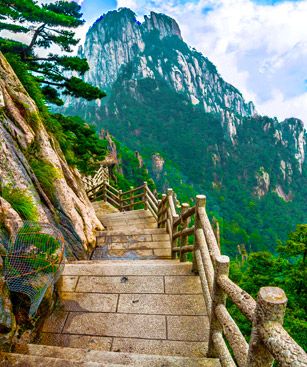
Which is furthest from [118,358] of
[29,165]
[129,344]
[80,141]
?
[80,141]

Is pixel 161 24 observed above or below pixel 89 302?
above

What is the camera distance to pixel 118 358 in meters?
2.32

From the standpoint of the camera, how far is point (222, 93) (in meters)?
130

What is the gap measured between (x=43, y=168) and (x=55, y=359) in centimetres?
395

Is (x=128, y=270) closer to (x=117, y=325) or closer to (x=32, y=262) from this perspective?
(x=117, y=325)

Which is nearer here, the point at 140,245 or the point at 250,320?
the point at 250,320

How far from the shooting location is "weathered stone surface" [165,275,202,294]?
344cm

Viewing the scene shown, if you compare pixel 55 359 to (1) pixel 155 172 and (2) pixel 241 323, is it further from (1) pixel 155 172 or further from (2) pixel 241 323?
(1) pixel 155 172

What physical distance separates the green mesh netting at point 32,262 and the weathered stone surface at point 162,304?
94 cm

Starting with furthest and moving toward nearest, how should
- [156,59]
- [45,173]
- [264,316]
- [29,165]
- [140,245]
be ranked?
[156,59]
[140,245]
[45,173]
[29,165]
[264,316]

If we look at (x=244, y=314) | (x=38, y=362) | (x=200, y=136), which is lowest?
(x=38, y=362)

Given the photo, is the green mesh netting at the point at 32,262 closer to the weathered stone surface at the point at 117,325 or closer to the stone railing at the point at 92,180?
the weathered stone surface at the point at 117,325

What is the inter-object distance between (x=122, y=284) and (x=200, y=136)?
317 ft

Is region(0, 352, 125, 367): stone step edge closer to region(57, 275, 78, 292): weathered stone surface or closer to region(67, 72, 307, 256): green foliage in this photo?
region(57, 275, 78, 292): weathered stone surface
